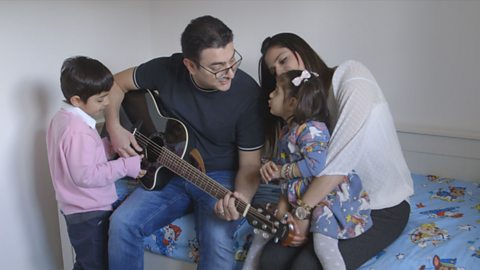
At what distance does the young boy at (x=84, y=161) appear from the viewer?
1.35 meters

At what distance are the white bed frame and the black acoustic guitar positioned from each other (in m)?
0.49

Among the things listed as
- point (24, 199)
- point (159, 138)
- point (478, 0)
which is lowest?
point (24, 199)

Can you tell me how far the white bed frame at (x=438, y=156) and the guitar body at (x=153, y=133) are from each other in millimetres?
478

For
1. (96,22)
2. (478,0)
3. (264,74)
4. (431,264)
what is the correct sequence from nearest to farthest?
(431,264) < (264,74) < (478,0) < (96,22)

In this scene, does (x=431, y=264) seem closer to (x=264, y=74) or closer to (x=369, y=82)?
(x=369, y=82)

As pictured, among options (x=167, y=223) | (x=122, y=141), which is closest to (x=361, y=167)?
(x=167, y=223)

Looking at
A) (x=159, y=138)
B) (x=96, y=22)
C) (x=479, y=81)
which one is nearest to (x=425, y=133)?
(x=479, y=81)

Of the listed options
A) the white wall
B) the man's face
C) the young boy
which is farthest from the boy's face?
the white wall

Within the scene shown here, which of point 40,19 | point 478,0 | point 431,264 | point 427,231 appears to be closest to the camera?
point 431,264

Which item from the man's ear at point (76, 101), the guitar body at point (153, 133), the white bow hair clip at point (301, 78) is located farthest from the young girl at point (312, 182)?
the man's ear at point (76, 101)

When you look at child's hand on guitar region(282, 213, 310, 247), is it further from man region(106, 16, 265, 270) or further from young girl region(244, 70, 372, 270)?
man region(106, 16, 265, 270)

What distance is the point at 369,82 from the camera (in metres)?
1.29

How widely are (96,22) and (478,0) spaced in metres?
1.52

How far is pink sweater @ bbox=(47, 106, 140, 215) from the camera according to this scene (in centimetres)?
134
